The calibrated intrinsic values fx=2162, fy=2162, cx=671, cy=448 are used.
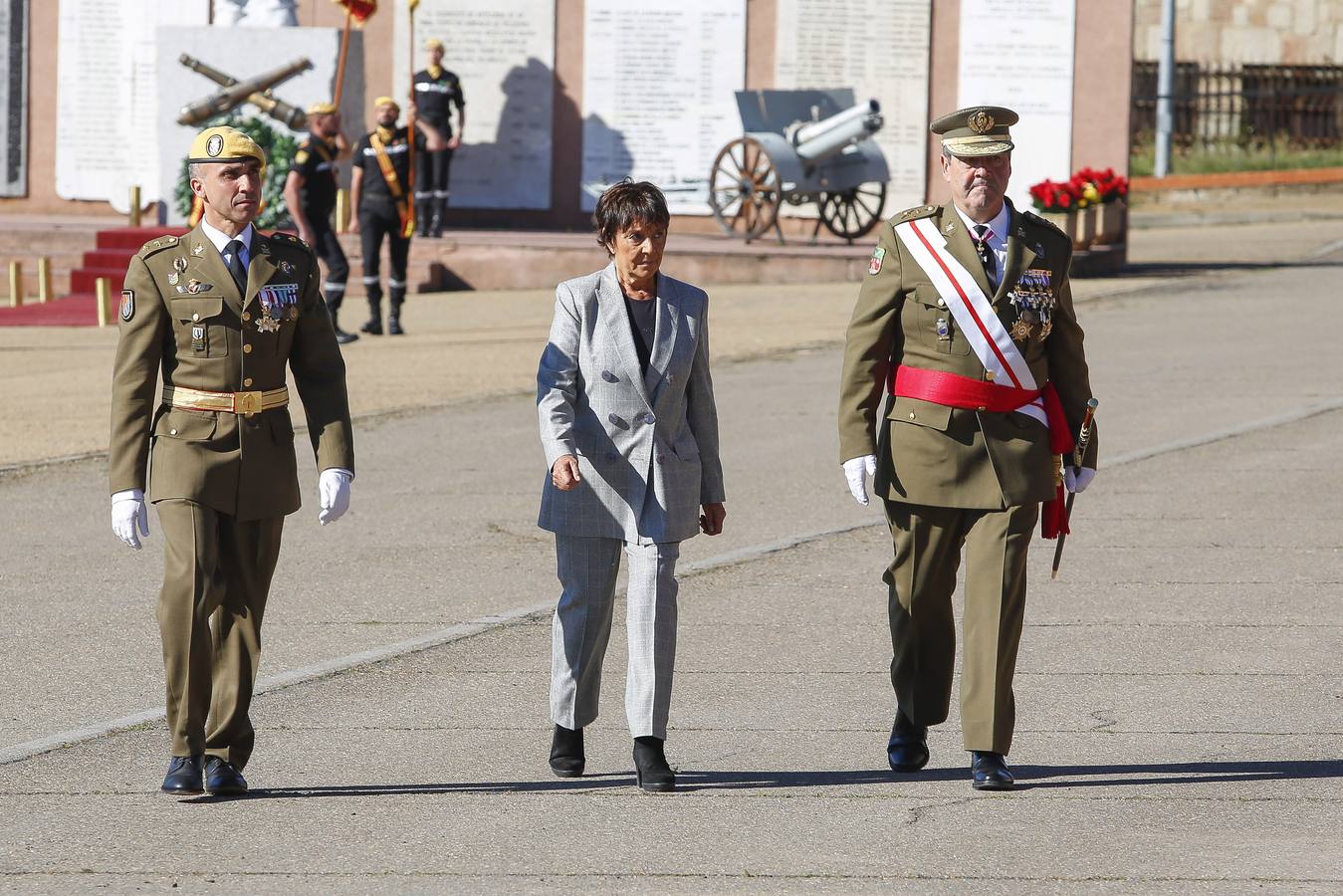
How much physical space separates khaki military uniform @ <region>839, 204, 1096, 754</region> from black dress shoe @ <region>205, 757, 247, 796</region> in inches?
68.8

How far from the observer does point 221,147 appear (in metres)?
5.41

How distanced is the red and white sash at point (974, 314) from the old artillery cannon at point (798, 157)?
52.4 ft

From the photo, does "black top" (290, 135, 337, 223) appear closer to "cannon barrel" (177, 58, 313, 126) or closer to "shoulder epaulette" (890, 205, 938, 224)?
"cannon barrel" (177, 58, 313, 126)

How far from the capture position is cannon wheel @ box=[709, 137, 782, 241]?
72.5 ft

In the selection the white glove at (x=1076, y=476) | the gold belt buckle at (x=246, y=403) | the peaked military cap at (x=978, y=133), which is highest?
the peaked military cap at (x=978, y=133)

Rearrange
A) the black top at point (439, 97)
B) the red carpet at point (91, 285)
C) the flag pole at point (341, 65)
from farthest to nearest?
1. the black top at point (439, 97)
2. the flag pole at point (341, 65)
3. the red carpet at point (91, 285)

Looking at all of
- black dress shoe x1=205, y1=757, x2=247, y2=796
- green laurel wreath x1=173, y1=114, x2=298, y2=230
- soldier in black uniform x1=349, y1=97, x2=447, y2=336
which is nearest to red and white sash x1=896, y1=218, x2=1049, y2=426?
black dress shoe x1=205, y1=757, x2=247, y2=796

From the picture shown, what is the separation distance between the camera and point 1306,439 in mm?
11891

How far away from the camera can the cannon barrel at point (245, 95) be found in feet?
72.0

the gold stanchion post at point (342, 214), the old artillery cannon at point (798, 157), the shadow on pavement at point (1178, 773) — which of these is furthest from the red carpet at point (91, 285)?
the shadow on pavement at point (1178, 773)

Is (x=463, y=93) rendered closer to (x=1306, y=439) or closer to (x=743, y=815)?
(x=1306, y=439)

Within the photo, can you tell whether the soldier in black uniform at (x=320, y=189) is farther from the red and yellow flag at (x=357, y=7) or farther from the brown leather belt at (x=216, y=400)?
the brown leather belt at (x=216, y=400)

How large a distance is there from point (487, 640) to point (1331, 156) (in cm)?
2942

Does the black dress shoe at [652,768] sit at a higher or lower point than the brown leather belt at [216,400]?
lower
